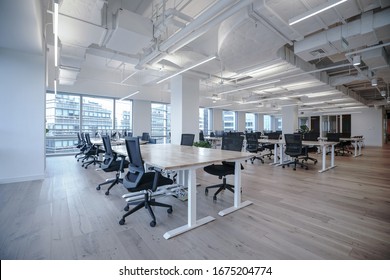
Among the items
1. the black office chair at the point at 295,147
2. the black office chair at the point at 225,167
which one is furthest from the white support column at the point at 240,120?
the black office chair at the point at 225,167

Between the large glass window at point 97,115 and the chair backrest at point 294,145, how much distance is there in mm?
7806

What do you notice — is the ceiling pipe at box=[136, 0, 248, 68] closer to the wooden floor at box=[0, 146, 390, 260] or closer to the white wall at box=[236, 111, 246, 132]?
the wooden floor at box=[0, 146, 390, 260]

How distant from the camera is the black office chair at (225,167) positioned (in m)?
2.92

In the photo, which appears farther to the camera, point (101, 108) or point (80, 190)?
point (101, 108)

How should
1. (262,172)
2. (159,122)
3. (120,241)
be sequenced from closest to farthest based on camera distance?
(120,241), (262,172), (159,122)

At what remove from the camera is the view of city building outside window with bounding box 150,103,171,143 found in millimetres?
11008

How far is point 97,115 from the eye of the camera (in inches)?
357

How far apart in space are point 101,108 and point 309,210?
9.37m

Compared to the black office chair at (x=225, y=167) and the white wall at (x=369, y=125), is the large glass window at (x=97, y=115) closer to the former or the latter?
the black office chair at (x=225, y=167)

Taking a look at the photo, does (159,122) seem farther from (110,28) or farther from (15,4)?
(15,4)

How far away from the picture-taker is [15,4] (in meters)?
2.43

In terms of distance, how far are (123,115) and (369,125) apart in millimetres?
17235

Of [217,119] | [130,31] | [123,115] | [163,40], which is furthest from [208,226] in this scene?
[217,119]
